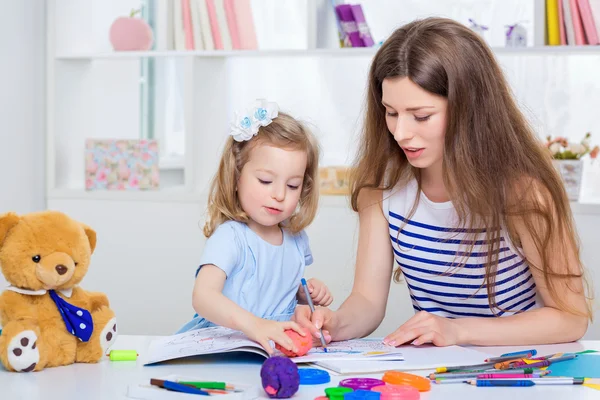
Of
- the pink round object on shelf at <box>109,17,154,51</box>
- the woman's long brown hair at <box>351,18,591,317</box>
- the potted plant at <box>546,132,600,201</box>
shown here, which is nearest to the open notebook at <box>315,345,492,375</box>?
the woman's long brown hair at <box>351,18,591,317</box>

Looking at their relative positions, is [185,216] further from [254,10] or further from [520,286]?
[520,286]

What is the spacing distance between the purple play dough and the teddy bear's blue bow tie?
0.32m

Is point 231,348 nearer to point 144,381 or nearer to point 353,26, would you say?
point 144,381

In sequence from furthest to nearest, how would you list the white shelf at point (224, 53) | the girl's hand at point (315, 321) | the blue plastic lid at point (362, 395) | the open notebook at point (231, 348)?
the white shelf at point (224, 53) → the girl's hand at point (315, 321) → the open notebook at point (231, 348) → the blue plastic lid at point (362, 395)

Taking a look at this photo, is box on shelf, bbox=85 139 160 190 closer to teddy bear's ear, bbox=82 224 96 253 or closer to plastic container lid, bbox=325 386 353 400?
teddy bear's ear, bbox=82 224 96 253

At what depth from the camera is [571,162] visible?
9.18ft

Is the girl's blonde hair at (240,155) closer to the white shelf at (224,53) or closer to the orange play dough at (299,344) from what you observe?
the orange play dough at (299,344)

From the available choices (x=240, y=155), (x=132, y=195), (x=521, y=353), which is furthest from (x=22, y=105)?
(x=521, y=353)

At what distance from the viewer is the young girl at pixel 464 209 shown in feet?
4.86

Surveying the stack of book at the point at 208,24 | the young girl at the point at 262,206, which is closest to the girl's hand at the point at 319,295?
the young girl at the point at 262,206

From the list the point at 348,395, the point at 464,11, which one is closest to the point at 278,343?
the point at 348,395

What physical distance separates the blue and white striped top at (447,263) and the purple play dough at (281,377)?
2.22 feet

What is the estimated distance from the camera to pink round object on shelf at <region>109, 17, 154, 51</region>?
10.4 ft

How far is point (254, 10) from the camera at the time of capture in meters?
3.44
